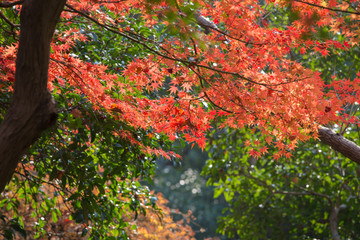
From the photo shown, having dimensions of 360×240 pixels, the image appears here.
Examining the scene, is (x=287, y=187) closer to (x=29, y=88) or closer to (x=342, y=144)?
(x=342, y=144)

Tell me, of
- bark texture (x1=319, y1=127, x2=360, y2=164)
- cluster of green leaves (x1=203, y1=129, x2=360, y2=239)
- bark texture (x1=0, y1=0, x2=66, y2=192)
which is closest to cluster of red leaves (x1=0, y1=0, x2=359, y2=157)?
bark texture (x1=319, y1=127, x2=360, y2=164)

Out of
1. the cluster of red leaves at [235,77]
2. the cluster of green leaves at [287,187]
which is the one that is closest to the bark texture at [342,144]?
the cluster of red leaves at [235,77]

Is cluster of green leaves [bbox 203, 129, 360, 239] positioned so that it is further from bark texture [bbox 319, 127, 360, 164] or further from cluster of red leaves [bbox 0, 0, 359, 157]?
cluster of red leaves [bbox 0, 0, 359, 157]

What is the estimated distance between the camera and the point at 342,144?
131 inches

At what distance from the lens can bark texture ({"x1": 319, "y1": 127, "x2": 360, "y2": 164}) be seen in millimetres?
3285

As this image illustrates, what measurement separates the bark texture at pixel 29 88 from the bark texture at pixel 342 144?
7.70ft

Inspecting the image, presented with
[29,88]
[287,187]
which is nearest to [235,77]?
[29,88]

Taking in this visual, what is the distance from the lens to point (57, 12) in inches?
66.9

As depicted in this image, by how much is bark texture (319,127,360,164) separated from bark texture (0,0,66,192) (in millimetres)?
2346

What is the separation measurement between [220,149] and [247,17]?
384 centimetres

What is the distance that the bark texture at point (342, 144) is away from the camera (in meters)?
3.29

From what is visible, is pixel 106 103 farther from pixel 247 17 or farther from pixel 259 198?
pixel 259 198

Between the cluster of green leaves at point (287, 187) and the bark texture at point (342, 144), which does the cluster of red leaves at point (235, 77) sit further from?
the cluster of green leaves at point (287, 187)

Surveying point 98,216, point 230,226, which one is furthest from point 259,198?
point 98,216
